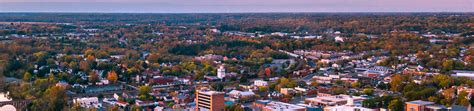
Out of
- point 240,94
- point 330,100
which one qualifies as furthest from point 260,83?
point 330,100

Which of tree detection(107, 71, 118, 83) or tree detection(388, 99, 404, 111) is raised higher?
tree detection(388, 99, 404, 111)

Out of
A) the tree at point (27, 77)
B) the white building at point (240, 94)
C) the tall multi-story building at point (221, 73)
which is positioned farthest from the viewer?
the tall multi-story building at point (221, 73)

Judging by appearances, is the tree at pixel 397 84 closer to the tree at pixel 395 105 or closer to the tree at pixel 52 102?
the tree at pixel 395 105

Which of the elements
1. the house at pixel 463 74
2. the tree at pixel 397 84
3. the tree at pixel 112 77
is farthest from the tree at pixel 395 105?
the tree at pixel 112 77

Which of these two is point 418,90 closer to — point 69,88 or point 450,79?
point 450,79

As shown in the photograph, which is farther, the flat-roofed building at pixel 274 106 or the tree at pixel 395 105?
the tree at pixel 395 105

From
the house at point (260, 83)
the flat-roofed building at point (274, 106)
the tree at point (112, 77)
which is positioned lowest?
the house at point (260, 83)

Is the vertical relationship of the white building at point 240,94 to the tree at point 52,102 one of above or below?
below

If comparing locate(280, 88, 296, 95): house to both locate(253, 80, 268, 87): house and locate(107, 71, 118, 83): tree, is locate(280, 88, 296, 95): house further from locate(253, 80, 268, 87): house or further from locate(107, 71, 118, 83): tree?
locate(107, 71, 118, 83): tree

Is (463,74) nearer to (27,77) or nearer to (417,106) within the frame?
(417,106)

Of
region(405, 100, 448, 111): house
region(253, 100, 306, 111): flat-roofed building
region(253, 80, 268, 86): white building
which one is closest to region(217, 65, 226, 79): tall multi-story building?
region(253, 80, 268, 86): white building
